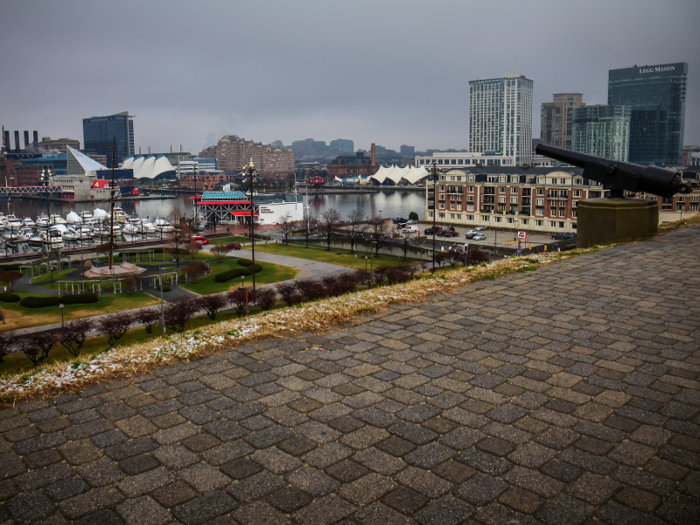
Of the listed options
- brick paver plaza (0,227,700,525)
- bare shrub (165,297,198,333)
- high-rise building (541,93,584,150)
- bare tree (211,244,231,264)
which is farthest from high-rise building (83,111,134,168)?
brick paver plaza (0,227,700,525)

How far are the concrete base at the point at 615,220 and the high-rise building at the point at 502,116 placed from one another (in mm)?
118388

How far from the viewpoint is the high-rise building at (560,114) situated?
413 ft

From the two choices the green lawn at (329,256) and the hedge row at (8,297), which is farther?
the green lawn at (329,256)

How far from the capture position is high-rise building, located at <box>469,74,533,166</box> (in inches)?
4958

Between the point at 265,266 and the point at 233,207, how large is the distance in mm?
29193

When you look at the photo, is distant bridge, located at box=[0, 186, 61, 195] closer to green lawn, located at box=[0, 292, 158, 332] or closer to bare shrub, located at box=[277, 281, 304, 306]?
green lawn, located at box=[0, 292, 158, 332]

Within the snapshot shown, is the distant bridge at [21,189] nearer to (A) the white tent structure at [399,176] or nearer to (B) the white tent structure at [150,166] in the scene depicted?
(B) the white tent structure at [150,166]

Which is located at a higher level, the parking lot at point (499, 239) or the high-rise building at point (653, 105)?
the high-rise building at point (653, 105)

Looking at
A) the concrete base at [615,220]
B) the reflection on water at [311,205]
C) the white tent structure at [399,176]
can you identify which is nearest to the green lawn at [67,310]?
the concrete base at [615,220]

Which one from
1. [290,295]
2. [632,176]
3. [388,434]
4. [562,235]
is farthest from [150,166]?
[388,434]

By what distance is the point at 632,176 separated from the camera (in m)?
8.35

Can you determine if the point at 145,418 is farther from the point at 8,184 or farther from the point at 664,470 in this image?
the point at 8,184

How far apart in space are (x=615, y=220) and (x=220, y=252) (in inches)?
911

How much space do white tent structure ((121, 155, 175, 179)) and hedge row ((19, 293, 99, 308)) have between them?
98.4 metres
